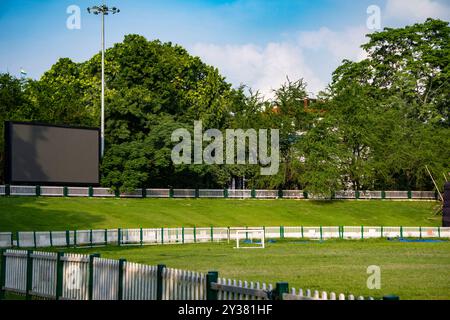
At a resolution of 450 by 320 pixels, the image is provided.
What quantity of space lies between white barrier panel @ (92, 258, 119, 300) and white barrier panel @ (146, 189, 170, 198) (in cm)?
5744

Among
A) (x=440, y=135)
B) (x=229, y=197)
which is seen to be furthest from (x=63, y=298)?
(x=440, y=135)

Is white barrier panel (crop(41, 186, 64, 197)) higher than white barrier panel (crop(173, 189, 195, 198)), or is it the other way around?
white barrier panel (crop(41, 186, 64, 197))

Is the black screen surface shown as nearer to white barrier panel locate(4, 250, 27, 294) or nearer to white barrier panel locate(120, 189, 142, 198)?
white barrier panel locate(120, 189, 142, 198)

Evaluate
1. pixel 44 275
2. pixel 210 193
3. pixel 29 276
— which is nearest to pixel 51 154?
pixel 210 193

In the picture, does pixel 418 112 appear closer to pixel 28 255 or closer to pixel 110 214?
pixel 110 214

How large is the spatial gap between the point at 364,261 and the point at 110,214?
32.9m

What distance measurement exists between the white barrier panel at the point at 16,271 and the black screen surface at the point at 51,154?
2870 cm

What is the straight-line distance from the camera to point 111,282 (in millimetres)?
18984

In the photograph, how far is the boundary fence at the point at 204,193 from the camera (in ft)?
228

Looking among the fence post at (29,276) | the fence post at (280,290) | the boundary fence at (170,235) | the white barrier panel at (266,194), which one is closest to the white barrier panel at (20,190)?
the boundary fence at (170,235)

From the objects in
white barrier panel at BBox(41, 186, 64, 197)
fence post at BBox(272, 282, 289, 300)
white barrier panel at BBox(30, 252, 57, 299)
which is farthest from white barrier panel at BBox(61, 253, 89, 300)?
white barrier panel at BBox(41, 186, 64, 197)

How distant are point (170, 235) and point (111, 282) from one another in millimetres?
35918

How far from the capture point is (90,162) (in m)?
56.0

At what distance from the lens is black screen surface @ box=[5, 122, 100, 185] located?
5150 cm
